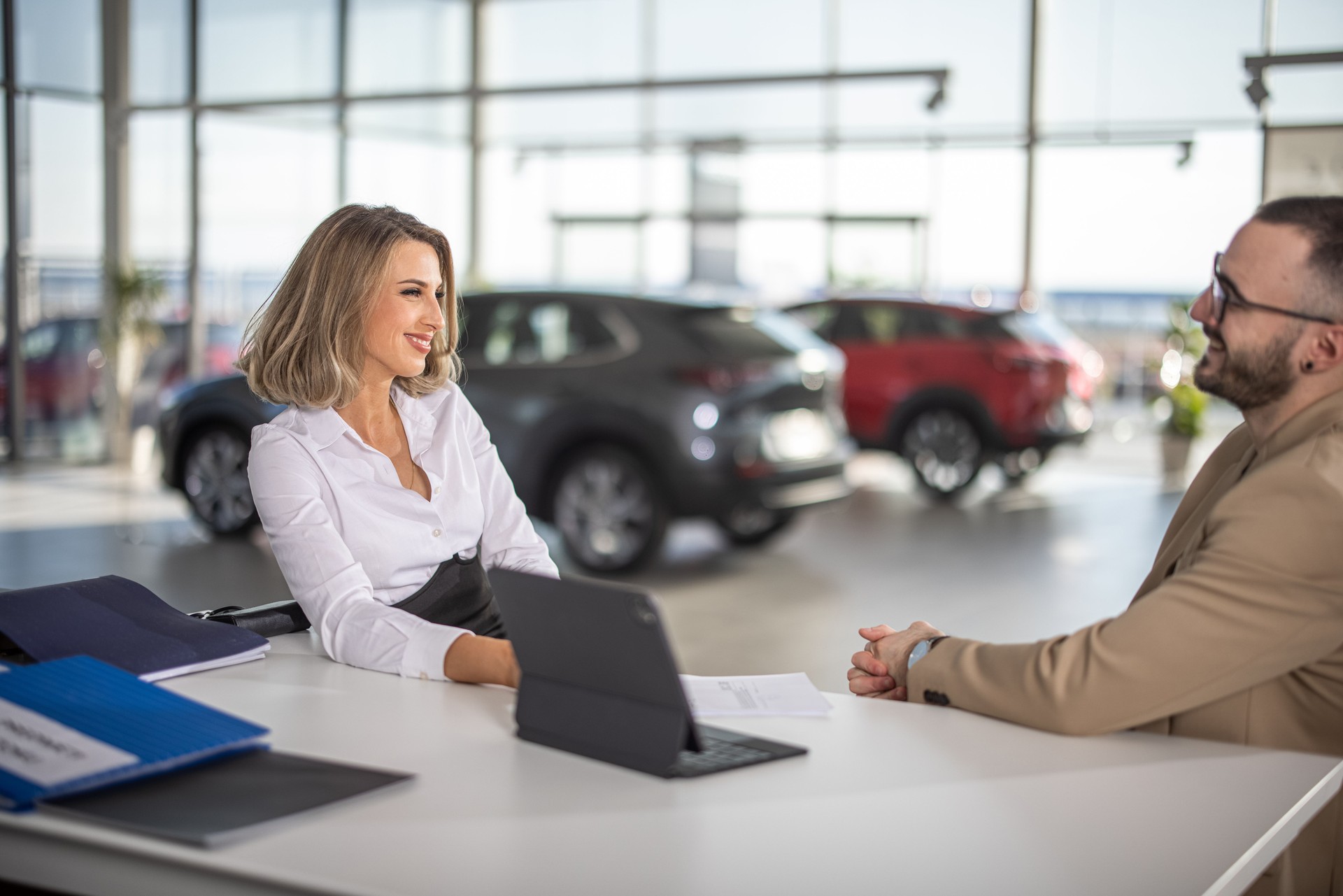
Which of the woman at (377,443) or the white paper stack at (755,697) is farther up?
the woman at (377,443)

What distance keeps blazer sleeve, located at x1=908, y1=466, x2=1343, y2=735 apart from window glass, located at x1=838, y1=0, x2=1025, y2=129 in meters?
11.2

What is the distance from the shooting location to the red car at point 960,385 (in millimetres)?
10367

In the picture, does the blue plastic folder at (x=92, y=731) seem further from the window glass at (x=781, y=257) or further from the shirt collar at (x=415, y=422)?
the window glass at (x=781, y=257)

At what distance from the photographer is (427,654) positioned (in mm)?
2104

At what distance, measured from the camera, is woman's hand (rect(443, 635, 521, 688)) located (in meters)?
2.03

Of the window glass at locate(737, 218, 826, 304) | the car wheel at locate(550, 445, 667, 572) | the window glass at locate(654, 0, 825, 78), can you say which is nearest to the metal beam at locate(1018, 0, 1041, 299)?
the window glass at locate(654, 0, 825, 78)

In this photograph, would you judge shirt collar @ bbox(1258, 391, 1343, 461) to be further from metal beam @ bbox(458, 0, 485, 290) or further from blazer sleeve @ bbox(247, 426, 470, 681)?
metal beam @ bbox(458, 0, 485, 290)

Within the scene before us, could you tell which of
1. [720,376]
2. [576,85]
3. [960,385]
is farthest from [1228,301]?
[576,85]

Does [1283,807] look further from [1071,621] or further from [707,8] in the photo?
[707,8]

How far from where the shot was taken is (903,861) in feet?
4.47

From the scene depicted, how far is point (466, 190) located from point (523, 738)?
1363 cm

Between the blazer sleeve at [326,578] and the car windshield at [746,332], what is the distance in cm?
473

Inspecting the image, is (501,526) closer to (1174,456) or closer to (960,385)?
(960,385)

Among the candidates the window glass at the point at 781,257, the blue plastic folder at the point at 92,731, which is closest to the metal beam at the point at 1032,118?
the window glass at the point at 781,257
